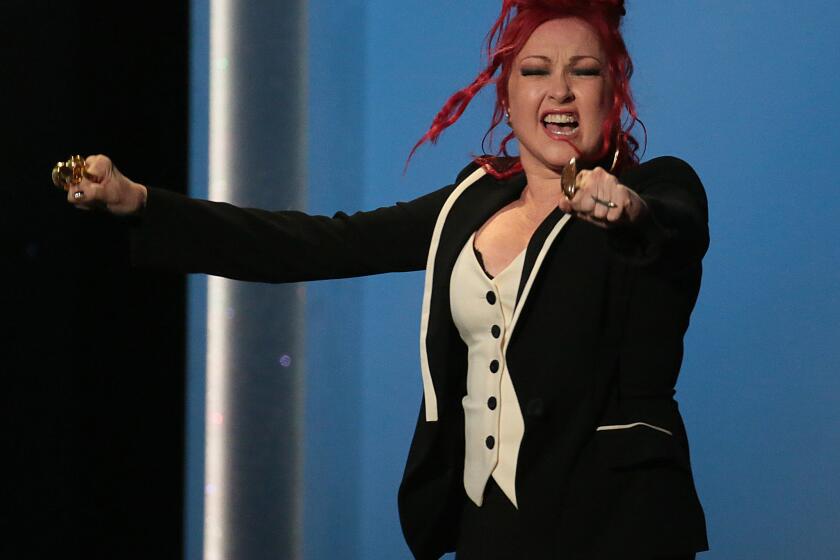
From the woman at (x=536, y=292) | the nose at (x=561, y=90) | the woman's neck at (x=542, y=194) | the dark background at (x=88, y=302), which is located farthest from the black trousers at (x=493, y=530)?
the dark background at (x=88, y=302)

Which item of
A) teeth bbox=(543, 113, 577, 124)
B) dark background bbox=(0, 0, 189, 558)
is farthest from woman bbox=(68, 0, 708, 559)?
dark background bbox=(0, 0, 189, 558)

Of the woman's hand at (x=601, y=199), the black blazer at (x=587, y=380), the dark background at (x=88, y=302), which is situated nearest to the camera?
the woman's hand at (x=601, y=199)

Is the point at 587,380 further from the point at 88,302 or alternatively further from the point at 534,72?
the point at 88,302

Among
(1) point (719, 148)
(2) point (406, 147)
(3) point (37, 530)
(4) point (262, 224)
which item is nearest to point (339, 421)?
(2) point (406, 147)

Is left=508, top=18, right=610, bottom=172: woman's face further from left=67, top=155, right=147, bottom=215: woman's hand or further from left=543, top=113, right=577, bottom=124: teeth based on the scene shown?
left=67, top=155, right=147, bottom=215: woman's hand

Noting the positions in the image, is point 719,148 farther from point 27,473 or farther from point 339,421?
point 27,473

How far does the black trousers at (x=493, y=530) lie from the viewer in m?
1.20

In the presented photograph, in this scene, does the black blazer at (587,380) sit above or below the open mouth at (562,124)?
below

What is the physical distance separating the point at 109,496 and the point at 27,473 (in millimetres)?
180

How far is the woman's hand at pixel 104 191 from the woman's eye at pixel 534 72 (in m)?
0.42

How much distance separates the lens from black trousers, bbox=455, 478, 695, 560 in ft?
3.94

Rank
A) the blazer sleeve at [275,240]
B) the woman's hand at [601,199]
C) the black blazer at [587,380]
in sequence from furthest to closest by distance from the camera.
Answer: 1. the blazer sleeve at [275,240]
2. the black blazer at [587,380]
3. the woman's hand at [601,199]

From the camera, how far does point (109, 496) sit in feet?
6.24

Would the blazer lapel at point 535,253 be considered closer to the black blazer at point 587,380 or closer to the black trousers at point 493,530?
the black blazer at point 587,380
